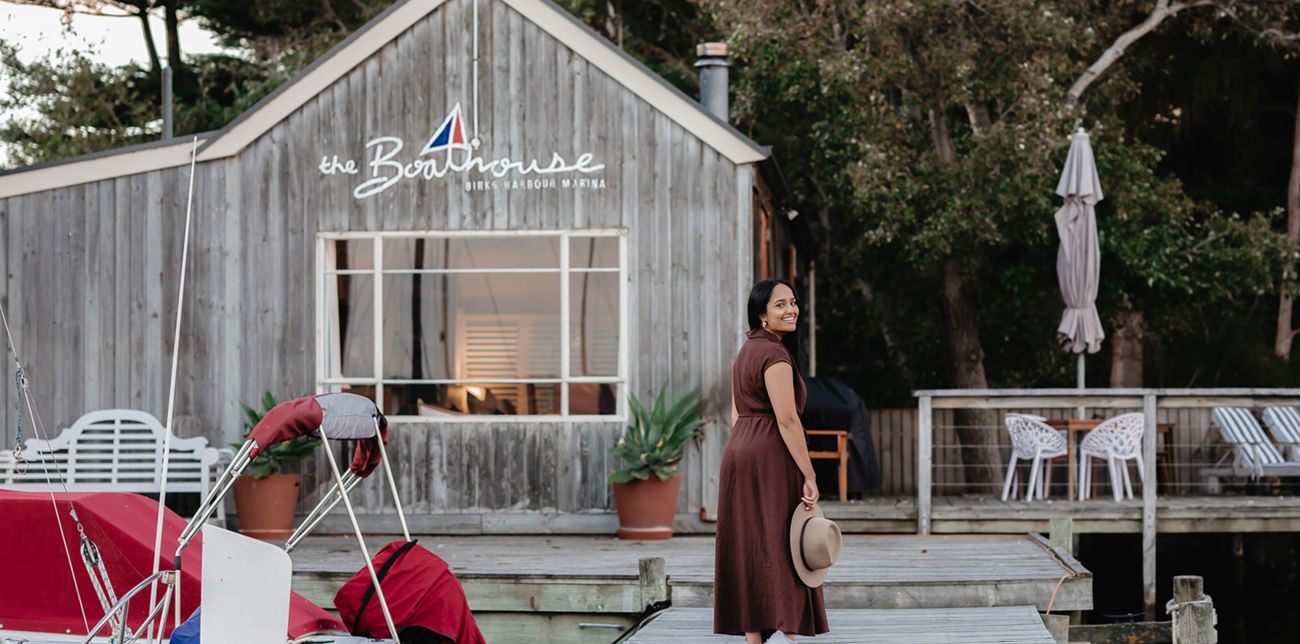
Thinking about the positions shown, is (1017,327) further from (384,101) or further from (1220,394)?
→ (384,101)

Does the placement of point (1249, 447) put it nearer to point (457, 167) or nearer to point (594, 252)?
point (594, 252)

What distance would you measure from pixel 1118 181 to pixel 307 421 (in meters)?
11.3

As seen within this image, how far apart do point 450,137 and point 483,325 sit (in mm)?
1478

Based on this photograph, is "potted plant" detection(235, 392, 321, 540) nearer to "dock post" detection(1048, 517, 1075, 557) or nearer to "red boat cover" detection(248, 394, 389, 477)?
"red boat cover" detection(248, 394, 389, 477)

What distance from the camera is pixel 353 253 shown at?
12531 mm

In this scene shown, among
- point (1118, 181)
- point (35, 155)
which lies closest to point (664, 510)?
point (1118, 181)

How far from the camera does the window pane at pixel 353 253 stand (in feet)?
41.0

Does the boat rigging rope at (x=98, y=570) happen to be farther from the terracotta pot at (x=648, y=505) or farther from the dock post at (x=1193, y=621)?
the dock post at (x=1193, y=621)

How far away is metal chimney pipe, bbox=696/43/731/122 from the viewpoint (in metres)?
13.8

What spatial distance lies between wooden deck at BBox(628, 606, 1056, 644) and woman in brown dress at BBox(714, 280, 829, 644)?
81cm

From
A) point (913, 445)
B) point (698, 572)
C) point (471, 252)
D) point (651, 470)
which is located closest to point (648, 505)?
point (651, 470)

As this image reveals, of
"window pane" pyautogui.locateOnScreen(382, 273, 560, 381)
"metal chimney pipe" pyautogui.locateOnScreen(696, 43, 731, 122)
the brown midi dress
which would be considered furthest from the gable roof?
the brown midi dress

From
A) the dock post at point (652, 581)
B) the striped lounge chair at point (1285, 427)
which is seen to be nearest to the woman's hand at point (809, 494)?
the dock post at point (652, 581)

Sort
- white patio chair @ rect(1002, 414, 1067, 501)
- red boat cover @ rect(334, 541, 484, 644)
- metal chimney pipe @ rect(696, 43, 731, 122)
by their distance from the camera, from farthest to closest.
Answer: metal chimney pipe @ rect(696, 43, 731, 122), white patio chair @ rect(1002, 414, 1067, 501), red boat cover @ rect(334, 541, 484, 644)
